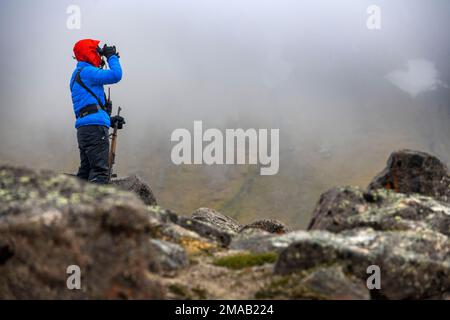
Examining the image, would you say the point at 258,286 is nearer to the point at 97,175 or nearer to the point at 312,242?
the point at 312,242

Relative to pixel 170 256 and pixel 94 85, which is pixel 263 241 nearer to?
pixel 170 256

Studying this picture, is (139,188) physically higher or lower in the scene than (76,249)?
lower

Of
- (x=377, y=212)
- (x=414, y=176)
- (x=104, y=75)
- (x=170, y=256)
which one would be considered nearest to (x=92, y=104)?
(x=104, y=75)

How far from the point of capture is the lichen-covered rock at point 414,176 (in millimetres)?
17500

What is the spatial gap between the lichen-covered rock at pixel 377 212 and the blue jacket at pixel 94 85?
860cm

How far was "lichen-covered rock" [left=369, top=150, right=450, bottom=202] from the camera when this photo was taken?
689 inches

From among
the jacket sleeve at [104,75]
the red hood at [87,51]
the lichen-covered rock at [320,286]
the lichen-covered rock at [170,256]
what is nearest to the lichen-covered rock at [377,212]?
the lichen-covered rock at [320,286]

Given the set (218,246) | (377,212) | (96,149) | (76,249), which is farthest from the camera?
(96,149)

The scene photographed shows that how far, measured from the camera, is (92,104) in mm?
20703

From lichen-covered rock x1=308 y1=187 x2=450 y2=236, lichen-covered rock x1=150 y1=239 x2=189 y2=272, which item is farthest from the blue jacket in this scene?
lichen-covered rock x1=308 y1=187 x2=450 y2=236

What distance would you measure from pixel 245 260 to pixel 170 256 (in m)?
1.64

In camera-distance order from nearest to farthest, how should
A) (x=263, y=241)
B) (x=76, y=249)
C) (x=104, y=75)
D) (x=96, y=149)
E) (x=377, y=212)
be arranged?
(x=76, y=249) → (x=263, y=241) → (x=377, y=212) → (x=104, y=75) → (x=96, y=149)

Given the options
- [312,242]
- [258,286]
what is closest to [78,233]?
[258,286]
